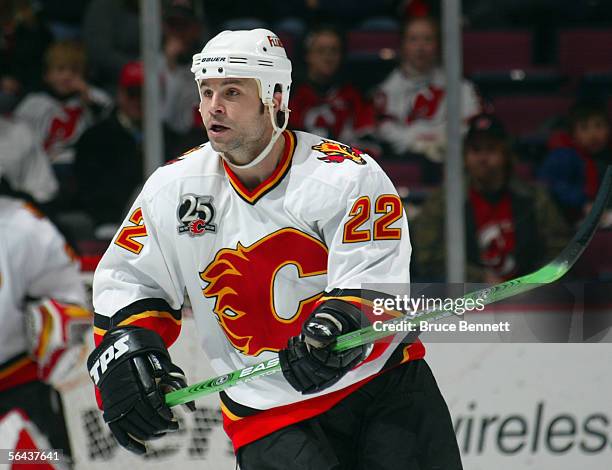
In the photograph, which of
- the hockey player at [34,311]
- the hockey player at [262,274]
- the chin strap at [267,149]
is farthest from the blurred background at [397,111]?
→ the chin strap at [267,149]

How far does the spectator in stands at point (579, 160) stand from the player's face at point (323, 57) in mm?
854

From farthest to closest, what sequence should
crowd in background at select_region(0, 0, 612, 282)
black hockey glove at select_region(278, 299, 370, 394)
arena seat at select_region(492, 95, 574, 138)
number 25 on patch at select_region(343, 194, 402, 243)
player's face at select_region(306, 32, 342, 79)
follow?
arena seat at select_region(492, 95, 574, 138) < player's face at select_region(306, 32, 342, 79) < crowd in background at select_region(0, 0, 612, 282) < number 25 on patch at select_region(343, 194, 402, 243) < black hockey glove at select_region(278, 299, 370, 394)

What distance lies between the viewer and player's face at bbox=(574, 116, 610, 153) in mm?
4344

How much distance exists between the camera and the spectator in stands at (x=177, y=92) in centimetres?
396

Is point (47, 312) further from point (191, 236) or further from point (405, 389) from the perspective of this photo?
point (405, 389)

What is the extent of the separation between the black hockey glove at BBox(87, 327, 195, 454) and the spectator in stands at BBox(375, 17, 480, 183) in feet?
6.55

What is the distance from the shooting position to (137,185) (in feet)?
13.4

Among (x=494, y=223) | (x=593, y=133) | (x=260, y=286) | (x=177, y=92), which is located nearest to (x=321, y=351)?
(x=260, y=286)

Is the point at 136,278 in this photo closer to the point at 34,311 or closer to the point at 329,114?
the point at 34,311

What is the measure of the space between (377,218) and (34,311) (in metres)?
1.37

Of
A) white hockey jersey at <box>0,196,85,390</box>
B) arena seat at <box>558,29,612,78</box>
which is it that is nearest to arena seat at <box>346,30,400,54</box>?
arena seat at <box>558,29,612,78</box>

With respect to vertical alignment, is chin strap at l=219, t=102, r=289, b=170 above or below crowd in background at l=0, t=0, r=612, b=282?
below

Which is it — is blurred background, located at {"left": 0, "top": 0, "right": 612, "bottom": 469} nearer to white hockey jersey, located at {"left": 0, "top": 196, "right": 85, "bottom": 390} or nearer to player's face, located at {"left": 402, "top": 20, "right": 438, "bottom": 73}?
player's face, located at {"left": 402, "top": 20, "right": 438, "bottom": 73}

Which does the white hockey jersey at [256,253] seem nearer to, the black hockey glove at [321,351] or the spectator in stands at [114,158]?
the black hockey glove at [321,351]
